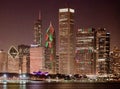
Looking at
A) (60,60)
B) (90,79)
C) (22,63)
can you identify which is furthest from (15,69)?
(90,79)

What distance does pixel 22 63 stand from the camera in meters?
134

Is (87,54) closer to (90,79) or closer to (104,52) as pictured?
(104,52)

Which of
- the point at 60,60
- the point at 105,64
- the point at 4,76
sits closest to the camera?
the point at 4,76

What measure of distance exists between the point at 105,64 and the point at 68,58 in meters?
12.7

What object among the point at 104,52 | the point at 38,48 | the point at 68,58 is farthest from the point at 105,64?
the point at 38,48

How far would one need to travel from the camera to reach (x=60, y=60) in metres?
136

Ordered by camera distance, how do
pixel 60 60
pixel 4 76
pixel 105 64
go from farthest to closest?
pixel 60 60, pixel 105 64, pixel 4 76

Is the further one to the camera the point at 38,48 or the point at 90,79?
the point at 38,48

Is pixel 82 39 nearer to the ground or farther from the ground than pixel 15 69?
farther from the ground

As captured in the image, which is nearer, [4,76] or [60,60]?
[4,76]

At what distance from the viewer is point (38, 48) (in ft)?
456

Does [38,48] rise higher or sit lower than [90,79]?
higher

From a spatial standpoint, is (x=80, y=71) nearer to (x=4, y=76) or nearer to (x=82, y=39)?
(x=82, y=39)

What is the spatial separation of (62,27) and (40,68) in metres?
13.9
